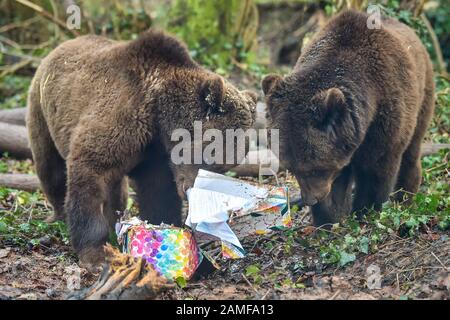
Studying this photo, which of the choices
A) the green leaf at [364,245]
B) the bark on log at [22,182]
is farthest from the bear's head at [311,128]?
the bark on log at [22,182]

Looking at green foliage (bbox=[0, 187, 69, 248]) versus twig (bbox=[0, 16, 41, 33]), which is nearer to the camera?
green foliage (bbox=[0, 187, 69, 248])

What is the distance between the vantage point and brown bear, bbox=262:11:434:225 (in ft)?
21.1

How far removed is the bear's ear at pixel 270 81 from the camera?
6602 mm

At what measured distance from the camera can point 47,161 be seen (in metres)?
7.69

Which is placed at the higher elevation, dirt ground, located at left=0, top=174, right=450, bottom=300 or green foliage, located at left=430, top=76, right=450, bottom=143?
green foliage, located at left=430, top=76, right=450, bottom=143

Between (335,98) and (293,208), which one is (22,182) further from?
(335,98)

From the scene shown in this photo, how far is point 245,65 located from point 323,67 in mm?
5858

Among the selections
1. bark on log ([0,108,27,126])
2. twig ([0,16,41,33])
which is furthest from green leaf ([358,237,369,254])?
twig ([0,16,41,33])

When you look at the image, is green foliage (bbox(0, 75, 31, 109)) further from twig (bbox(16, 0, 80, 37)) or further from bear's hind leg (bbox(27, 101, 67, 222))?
Answer: bear's hind leg (bbox(27, 101, 67, 222))

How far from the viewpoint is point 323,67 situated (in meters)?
6.66

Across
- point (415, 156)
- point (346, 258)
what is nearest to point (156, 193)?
point (346, 258)

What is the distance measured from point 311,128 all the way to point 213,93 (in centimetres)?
90

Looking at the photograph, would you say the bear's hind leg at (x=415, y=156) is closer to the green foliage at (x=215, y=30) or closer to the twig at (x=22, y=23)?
the green foliage at (x=215, y=30)
